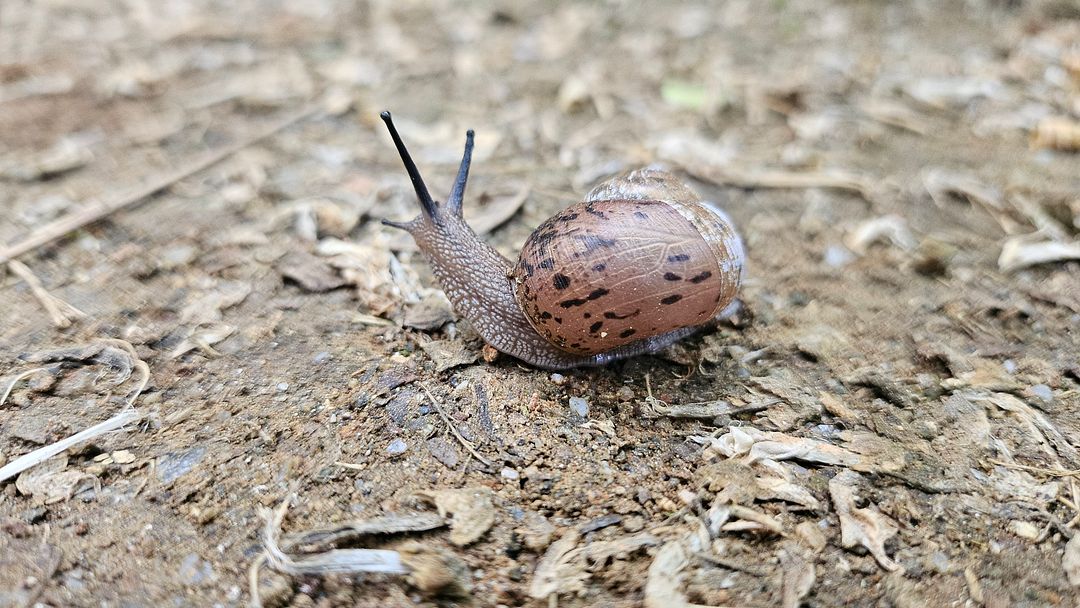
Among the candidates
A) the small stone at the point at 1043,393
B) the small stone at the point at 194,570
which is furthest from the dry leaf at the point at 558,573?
the small stone at the point at 1043,393

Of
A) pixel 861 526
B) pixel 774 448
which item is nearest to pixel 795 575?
pixel 861 526

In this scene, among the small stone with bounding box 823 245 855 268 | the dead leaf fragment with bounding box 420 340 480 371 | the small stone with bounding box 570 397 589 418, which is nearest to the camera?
the small stone with bounding box 570 397 589 418

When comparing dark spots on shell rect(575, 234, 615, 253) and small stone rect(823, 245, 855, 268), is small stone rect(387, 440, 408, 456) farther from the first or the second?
small stone rect(823, 245, 855, 268)

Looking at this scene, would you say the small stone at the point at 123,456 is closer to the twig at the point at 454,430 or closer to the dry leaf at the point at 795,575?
the twig at the point at 454,430

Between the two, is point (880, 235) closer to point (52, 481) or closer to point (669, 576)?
point (669, 576)

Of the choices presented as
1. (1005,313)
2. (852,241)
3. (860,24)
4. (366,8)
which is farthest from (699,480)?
(366,8)

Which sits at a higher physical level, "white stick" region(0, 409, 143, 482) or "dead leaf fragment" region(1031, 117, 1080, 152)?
"white stick" region(0, 409, 143, 482)

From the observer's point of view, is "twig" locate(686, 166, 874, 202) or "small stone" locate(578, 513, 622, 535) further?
"twig" locate(686, 166, 874, 202)

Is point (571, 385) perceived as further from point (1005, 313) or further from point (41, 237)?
point (41, 237)

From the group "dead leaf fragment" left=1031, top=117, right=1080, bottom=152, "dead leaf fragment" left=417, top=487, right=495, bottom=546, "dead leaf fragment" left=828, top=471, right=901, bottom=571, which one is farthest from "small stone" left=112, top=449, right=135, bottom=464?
"dead leaf fragment" left=1031, top=117, right=1080, bottom=152
